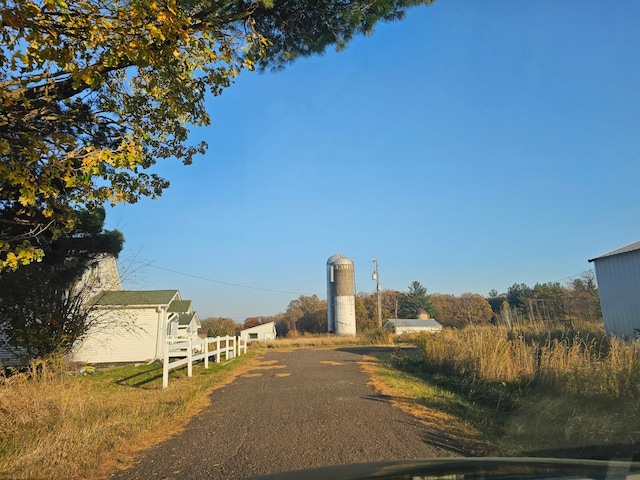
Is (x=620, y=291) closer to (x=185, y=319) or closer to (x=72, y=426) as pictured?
(x=72, y=426)

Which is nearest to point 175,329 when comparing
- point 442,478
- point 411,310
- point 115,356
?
point 115,356

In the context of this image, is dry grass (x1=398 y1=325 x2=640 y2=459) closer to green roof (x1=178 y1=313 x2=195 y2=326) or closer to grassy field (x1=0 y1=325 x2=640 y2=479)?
grassy field (x1=0 y1=325 x2=640 y2=479)

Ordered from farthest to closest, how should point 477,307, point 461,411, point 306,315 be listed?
point 477,307, point 306,315, point 461,411

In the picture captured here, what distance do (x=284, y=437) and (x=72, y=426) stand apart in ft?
9.33

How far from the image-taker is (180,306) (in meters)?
29.3

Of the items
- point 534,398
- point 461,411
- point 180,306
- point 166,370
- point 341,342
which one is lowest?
point 461,411

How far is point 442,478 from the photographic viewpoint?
2512mm

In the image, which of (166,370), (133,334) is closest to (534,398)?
(166,370)

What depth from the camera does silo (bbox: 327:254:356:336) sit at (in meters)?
44.9

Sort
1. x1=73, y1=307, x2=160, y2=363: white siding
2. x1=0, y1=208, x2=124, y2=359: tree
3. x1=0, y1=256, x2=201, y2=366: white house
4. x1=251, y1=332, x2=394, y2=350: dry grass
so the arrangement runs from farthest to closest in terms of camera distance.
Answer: x1=251, y1=332, x2=394, y2=350: dry grass, x1=73, y1=307, x2=160, y2=363: white siding, x1=0, y1=256, x2=201, y2=366: white house, x1=0, y1=208, x2=124, y2=359: tree

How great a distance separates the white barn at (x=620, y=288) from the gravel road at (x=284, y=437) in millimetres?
12706

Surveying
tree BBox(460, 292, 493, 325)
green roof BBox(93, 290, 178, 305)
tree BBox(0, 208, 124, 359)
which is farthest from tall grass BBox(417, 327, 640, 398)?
tree BBox(460, 292, 493, 325)

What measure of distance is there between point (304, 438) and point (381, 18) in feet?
20.2

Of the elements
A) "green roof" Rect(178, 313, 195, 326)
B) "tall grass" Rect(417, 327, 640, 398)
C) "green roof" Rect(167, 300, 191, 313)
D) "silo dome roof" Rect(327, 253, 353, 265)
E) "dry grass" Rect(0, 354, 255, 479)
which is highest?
"silo dome roof" Rect(327, 253, 353, 265)
